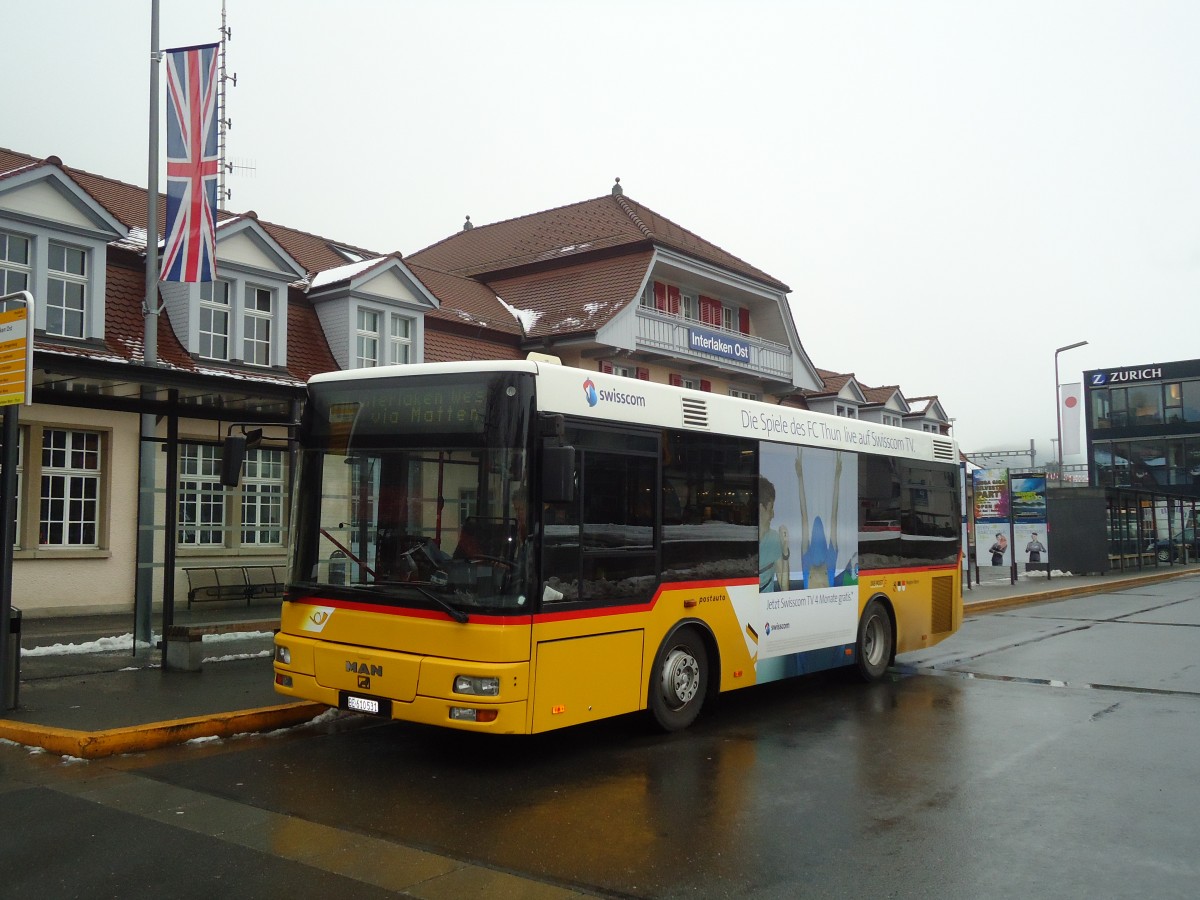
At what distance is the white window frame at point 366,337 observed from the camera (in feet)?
75.8

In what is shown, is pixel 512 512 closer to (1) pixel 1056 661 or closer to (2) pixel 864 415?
(1) pixel 1056 661

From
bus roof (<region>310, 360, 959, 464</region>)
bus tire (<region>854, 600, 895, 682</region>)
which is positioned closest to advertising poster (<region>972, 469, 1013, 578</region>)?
bus tire (<region>854, 600, 895, 682</region>)

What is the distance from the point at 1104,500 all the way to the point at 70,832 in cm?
3578

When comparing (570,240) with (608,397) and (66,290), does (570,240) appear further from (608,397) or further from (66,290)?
(608,397)

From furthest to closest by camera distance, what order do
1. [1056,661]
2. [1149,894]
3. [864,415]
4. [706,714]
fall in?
[864,415] < [1056,661] < [706,714] < [1149,894]

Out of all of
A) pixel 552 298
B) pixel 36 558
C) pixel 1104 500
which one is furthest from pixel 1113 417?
pixel 36 558

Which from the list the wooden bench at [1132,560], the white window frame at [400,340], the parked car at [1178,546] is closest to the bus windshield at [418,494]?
the white window frame at [400,340]

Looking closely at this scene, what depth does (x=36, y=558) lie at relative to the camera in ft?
56.3

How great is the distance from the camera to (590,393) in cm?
790

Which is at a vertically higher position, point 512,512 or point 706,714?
point 512,512

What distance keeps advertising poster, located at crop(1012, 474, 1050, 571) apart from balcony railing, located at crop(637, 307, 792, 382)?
8631mm

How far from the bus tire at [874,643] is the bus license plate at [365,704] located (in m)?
5.86

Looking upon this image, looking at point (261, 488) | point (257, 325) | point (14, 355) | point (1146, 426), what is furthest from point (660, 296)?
point (1146, 426)

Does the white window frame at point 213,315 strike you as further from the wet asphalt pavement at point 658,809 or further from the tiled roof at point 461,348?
the wet asphalt pavement at point 658,809
